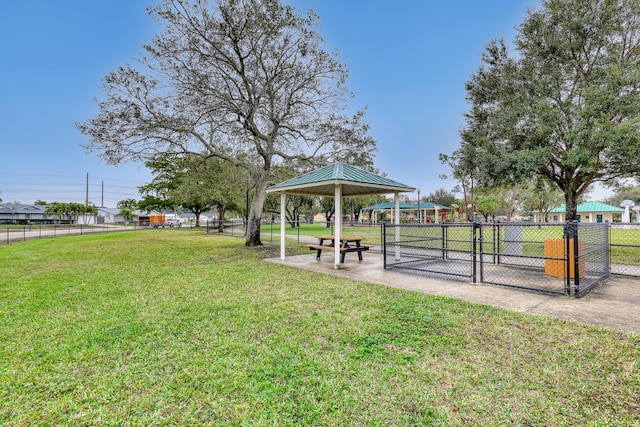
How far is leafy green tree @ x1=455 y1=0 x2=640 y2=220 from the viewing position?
9.20 metres

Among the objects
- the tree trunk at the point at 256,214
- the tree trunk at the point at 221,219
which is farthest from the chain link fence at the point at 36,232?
the tree trunk at the point at 256,214

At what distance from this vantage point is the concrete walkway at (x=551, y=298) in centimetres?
387

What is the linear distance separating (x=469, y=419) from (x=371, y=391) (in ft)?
2.26

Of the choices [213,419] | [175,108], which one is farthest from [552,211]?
[213,419]

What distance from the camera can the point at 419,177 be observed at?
51.8m

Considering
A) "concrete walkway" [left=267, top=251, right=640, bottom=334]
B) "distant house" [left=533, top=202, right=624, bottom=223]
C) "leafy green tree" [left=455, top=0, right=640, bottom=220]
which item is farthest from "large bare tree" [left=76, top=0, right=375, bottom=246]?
"distant house" [left=533, top=202, right=624, bottom=223]

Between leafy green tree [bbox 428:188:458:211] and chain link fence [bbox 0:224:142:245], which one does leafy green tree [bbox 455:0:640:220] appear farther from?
leafy green tree [bbox 428:188:458:211]

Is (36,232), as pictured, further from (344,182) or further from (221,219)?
(344,182)

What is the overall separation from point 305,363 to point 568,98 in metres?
13.1

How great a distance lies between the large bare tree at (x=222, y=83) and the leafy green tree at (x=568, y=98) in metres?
6.11

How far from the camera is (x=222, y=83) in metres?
11.6

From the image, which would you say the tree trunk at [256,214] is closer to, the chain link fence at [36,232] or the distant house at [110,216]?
the chain link fence at [36,232]

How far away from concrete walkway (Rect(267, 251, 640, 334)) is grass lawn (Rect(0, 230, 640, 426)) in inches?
17.2

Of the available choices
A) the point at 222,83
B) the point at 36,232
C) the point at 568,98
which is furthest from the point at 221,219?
the point at 568,98
